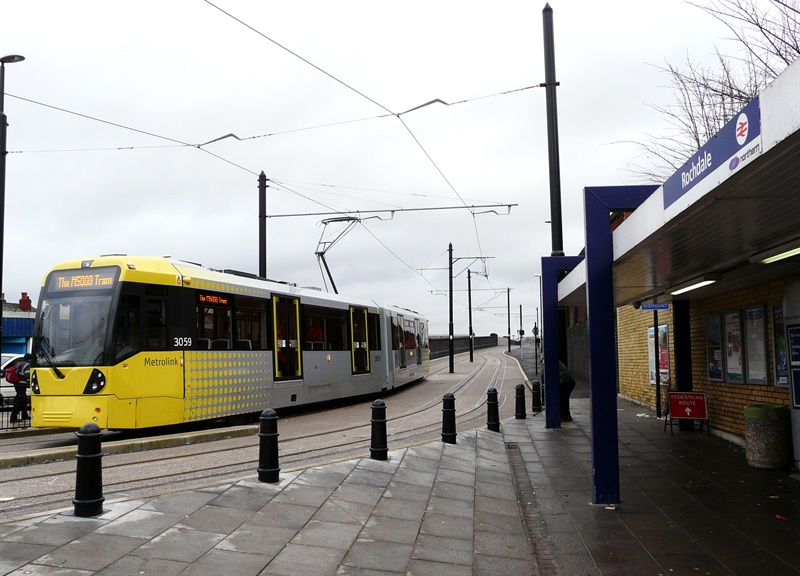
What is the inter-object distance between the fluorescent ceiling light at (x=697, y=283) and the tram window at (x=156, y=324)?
900cm

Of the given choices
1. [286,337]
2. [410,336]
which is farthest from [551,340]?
[410,336]

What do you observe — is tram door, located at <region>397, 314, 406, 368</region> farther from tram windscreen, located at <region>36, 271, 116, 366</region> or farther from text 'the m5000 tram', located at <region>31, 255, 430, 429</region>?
tram windscreen, located at <region>36, 271, 116, 366</region>

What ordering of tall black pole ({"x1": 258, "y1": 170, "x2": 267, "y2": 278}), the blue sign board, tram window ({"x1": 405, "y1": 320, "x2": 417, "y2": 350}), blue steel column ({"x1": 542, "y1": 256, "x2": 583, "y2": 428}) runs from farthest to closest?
tram window ({"x1": 405, "y1": 320, "x2": 417, "y2": 350}), tall black pole ({"x1": 258, "y1": 170, "x2": 267, "y2": 278}), blue steel column ({"x1": 542, "y1": 256, "x2": 583, "y2": 428}), the blue sign board

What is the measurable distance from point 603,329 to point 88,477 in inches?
223

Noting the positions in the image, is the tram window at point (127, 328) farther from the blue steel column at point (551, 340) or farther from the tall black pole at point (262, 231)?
the tall black pole at point (262, 231)

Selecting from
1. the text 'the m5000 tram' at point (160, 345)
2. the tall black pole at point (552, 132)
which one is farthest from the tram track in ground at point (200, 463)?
the tall black pole at point (552, 132)

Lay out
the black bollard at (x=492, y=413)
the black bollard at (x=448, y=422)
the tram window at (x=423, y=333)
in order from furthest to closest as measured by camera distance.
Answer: the tram window at (x=423, y=333) → the black bollard at (x=492, y=413) → the black bollard at (x=448, y=422)

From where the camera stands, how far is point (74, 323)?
12352 millimetres

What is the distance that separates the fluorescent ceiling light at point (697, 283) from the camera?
32.4 feet

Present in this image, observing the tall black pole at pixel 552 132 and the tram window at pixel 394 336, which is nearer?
the tall black pole at pixel 552 132

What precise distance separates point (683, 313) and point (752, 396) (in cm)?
280

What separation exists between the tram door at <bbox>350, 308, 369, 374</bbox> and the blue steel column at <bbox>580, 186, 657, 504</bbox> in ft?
43.7

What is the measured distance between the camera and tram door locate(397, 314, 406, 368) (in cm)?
2714

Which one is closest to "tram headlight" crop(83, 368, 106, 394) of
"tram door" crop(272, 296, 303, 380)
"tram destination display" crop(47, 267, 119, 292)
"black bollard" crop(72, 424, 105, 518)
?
"tram destination display" crop(47, 267, 119, 292)
